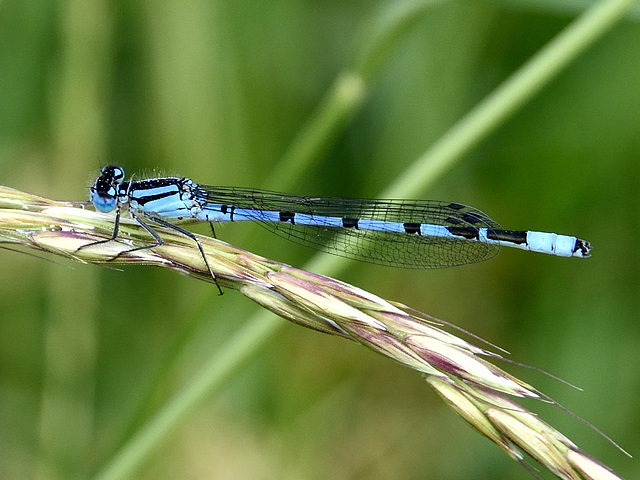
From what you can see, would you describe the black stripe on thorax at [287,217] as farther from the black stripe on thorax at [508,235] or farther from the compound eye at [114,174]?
the black stripe on thorax at [508,235]

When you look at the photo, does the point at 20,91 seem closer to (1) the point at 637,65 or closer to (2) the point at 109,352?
(2) the point at 109,352

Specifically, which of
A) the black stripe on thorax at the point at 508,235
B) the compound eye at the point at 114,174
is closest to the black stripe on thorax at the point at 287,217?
the compound eye at the point at 114,174

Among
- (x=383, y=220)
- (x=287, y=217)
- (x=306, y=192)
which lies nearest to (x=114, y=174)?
(x=287, y=217)

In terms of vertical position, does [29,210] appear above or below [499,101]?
below

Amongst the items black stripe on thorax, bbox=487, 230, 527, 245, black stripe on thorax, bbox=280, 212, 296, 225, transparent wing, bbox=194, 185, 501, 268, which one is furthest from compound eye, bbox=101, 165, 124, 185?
black stripe on thorax, bbox=487, 230, 527, 245

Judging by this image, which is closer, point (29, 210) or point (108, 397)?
point (29, 210)

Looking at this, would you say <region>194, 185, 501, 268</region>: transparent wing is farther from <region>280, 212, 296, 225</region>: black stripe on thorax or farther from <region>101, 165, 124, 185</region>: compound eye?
<region>101, 165, 124, 185</region>: compound eye

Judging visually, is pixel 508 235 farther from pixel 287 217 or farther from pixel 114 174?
pixel 114 174

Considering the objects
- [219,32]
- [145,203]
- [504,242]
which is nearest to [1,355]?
[145,203]
